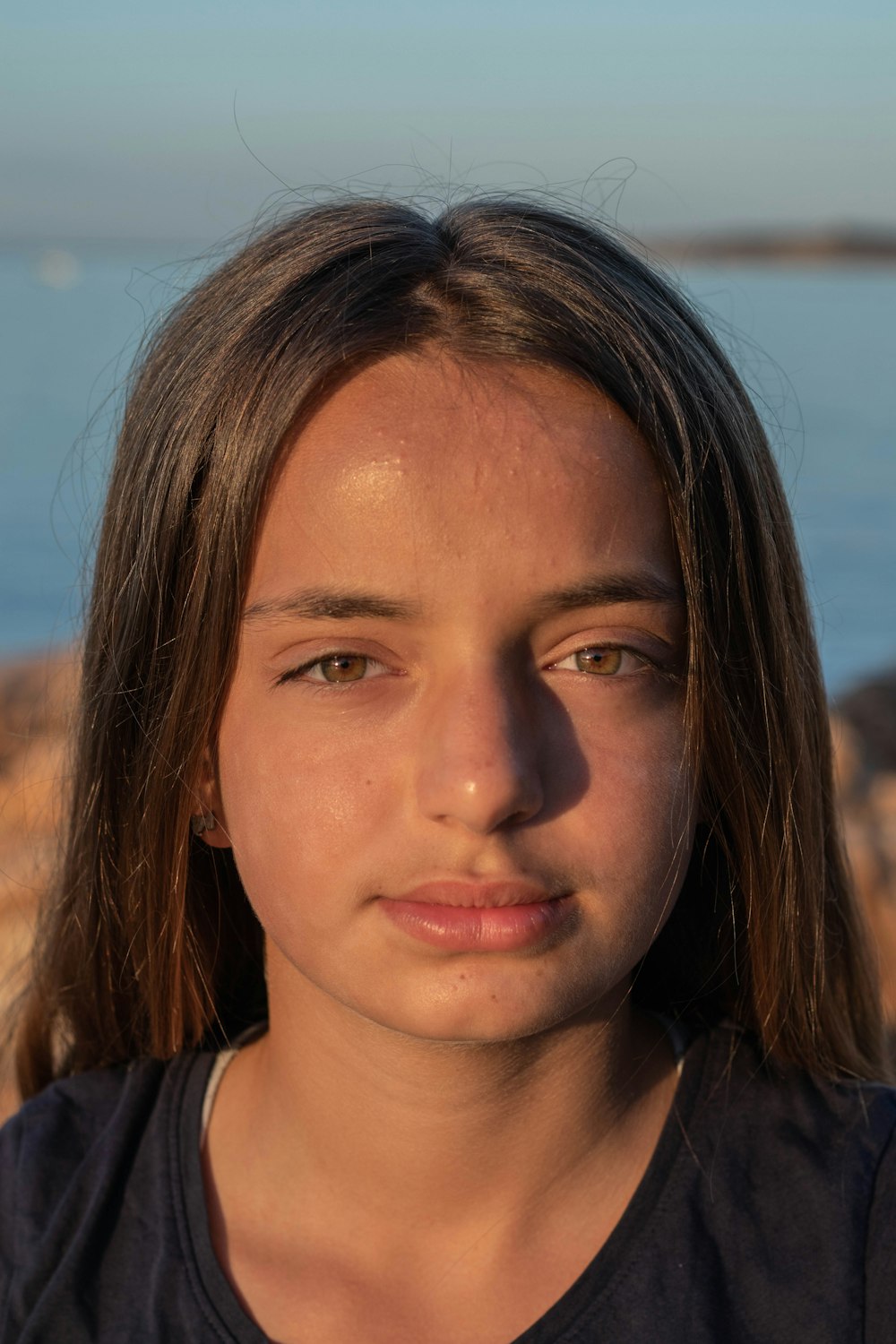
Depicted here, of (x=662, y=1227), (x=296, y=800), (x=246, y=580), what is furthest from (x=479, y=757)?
(x=662, y=1227)

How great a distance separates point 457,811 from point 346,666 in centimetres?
27

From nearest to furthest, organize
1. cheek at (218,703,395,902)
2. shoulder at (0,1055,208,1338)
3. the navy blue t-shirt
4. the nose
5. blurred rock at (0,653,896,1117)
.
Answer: the nose
cheek at (218,703,395,902)
the navy blue t-shirt
shoulder at (0,1055,208,1338)
blurred rock at (0,653,896,1117)

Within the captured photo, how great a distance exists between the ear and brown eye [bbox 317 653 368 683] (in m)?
0.30

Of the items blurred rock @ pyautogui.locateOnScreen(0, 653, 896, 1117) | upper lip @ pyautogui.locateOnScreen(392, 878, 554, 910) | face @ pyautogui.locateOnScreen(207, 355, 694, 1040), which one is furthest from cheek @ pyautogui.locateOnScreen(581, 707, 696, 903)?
blurred rock @ pyautogui.locateOnScreen(0, 653, 896, 1117)

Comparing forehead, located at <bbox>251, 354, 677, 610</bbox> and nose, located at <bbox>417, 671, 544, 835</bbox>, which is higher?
forehead, located at <bbox>251, 354, 677, 610</bbox>

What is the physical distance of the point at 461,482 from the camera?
Answer: 1.92 m

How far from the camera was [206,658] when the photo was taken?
213 cm

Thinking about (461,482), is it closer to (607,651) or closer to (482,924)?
(607,651)

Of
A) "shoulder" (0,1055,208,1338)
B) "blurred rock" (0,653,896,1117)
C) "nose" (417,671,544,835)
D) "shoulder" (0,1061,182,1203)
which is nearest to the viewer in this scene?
"nose" (417,671,544,835)

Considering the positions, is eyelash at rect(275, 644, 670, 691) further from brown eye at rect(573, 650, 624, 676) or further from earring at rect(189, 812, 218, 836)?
earring at rect(189, 812, 218, 836)

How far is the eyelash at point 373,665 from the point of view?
197cm

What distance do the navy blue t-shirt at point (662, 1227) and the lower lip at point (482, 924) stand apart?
1.69 ft

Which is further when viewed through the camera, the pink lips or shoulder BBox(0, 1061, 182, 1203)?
shoulder BBox(0, 1061, 182, 1203)

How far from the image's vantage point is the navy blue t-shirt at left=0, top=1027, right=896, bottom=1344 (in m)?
2.05
